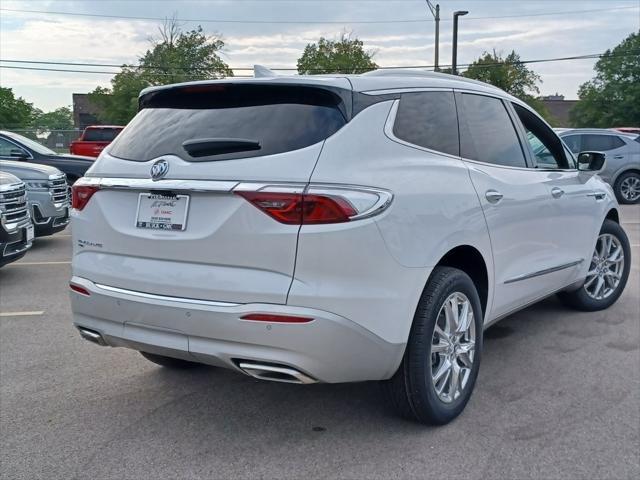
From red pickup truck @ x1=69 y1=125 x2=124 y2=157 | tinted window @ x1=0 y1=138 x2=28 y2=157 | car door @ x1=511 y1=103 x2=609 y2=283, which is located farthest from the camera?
red pickup truck @ x1=69 y1=125 x2=124 y2=157

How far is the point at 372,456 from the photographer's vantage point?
3207 mm

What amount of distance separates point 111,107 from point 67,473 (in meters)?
52.6

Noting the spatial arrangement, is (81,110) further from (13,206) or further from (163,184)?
(163,184)

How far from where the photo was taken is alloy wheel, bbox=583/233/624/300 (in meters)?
5.80

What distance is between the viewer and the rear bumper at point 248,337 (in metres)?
2.89

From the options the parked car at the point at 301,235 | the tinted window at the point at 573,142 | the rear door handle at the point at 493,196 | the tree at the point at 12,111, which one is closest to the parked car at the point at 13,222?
the parked car at the point at 301,235

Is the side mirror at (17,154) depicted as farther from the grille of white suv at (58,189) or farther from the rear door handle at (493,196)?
the rear door handle at (493,196)

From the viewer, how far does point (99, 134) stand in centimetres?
2216

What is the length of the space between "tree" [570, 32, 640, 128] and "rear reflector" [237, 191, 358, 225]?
62.6 metres

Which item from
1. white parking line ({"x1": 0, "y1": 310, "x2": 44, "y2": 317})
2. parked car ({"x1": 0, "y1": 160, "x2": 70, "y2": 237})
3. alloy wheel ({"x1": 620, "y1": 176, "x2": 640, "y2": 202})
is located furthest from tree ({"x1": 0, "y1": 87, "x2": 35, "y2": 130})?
white parking line ({"x1": 0, "y1": 310, "x2": 44, "y2": 317})

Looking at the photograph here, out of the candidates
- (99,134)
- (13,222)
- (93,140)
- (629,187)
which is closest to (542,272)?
(13,222)

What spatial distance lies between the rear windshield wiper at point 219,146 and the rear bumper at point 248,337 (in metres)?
0.71

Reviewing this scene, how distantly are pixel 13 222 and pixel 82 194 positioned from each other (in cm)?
405

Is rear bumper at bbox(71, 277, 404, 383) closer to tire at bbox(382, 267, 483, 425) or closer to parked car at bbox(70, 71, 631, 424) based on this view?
parked car at bbox(70, 71, 631, 424)
